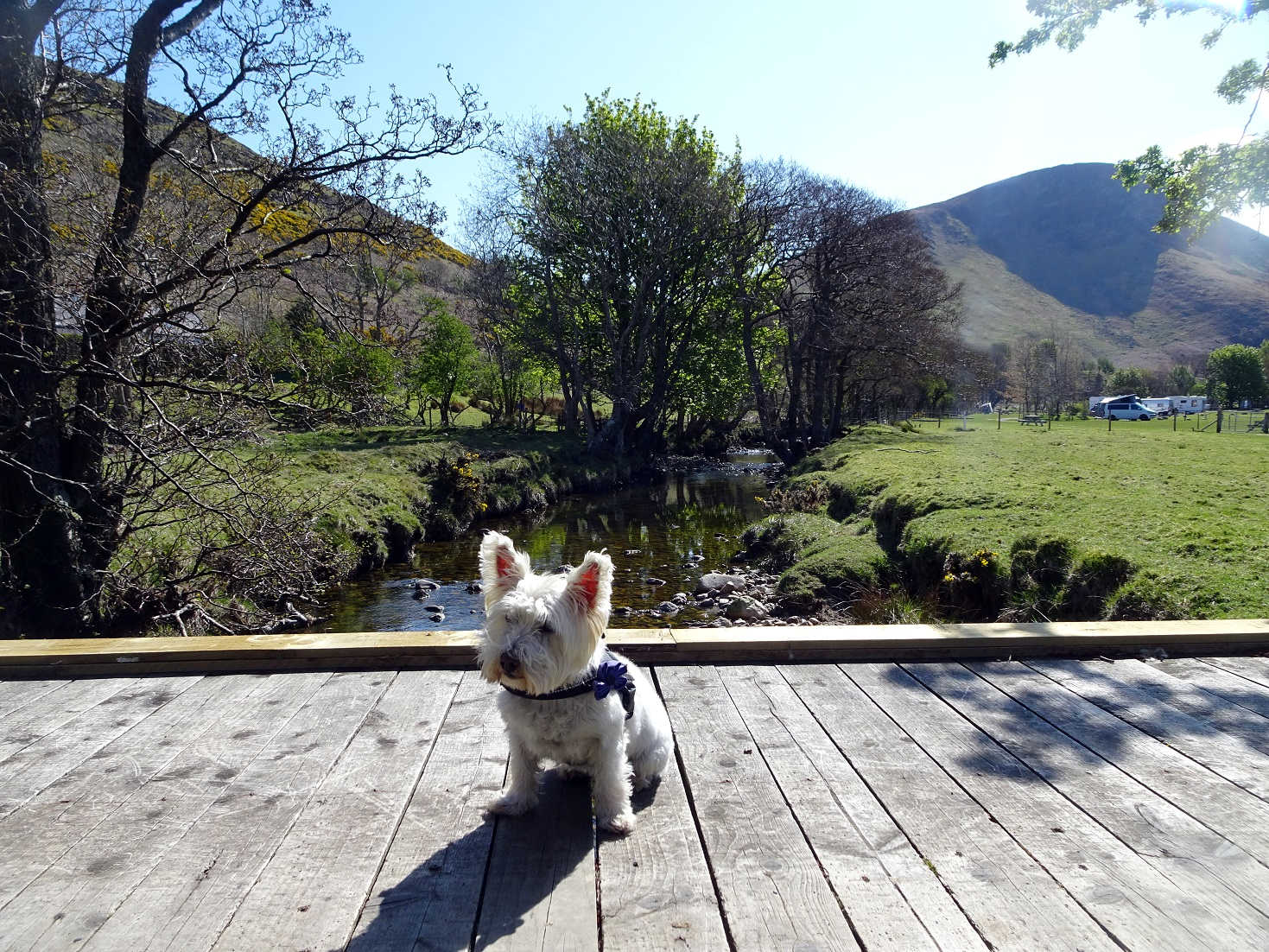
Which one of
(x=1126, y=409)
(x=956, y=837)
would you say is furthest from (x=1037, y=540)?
(x=1126, y=409)

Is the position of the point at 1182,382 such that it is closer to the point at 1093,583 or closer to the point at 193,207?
the point at 1093,583

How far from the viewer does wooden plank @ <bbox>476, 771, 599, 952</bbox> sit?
212 cm

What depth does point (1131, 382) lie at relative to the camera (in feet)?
320

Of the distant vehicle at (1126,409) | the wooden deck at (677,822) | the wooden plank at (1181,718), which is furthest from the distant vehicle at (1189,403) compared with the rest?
the wooden deck at (677,822)

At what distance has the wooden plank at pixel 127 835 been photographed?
2148 mm

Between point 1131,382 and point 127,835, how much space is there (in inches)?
4603

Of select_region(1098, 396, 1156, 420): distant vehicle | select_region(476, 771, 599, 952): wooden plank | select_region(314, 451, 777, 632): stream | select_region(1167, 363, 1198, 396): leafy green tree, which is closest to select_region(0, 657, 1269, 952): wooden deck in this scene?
select_region(476, 771, 599, 952): wooden plank

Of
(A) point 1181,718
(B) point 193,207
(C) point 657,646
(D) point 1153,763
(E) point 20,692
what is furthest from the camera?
(B) point 193,207

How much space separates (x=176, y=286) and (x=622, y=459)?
2317 centimetres

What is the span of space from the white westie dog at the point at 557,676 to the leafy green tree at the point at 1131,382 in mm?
113371

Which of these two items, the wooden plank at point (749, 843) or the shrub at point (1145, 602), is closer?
the wooden plank at point (749, 843)

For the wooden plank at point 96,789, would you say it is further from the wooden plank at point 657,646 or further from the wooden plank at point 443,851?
the wooden plank at point 443,851

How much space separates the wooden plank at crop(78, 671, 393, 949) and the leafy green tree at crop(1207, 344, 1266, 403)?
89.1m

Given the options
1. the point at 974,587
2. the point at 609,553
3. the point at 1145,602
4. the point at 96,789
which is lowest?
the point at 609,553
